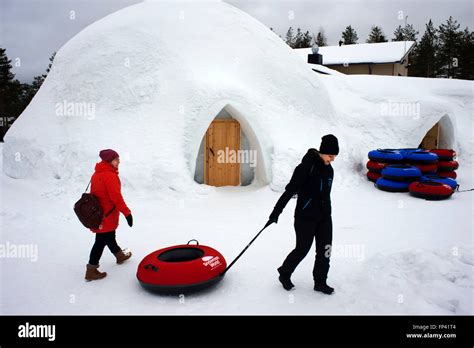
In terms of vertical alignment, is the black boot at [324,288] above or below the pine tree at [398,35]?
below

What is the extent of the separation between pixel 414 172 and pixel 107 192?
8.14m

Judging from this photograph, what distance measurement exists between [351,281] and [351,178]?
6.31 meters

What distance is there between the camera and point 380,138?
12.6 m

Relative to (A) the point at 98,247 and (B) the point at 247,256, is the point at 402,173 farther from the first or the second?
(A) the point at 98,247

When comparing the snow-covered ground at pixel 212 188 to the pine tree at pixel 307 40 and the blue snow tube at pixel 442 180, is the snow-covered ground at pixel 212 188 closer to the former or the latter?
the blue snow tube at pixel 442 180

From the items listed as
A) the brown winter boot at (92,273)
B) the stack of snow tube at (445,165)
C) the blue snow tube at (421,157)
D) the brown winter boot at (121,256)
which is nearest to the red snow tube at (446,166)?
the stack of snow tube at (445,165)

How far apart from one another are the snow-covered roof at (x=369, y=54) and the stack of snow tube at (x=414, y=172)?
1797 cm

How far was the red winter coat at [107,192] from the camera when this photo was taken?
4234 mm

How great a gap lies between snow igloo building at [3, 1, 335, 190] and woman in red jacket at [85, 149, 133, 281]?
390 centimetres

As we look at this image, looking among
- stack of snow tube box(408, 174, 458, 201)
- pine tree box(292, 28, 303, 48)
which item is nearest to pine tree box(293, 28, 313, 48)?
pine tree box(292, 28, 303, 48)

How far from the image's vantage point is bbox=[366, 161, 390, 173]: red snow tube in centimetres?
1020

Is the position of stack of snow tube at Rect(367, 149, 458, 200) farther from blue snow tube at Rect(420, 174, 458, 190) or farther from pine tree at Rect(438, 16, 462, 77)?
pine tree at Rect(438, 16, 462, 77)

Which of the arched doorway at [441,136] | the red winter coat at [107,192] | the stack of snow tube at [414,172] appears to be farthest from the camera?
the arched doorway at [441,136]
